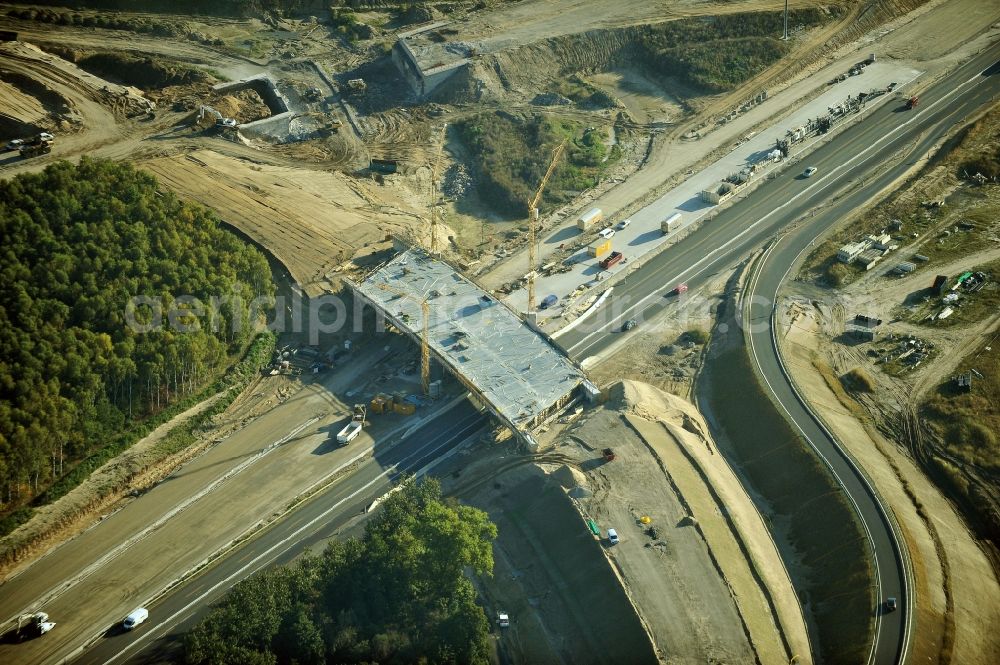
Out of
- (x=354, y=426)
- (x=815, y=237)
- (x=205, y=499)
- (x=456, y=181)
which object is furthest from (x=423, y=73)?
(x=205, y=499)

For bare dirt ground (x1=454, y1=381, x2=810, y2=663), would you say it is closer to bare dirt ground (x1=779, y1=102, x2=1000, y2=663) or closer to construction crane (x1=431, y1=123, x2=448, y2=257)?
bare dirt ground (x1=779, y1=102, x2=1000, y2=663)

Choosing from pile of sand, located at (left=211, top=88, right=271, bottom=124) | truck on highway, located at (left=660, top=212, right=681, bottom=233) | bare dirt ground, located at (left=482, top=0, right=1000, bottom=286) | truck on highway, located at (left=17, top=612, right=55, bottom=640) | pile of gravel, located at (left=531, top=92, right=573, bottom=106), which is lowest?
truck on highway, located at (left=17, top=612, right=55, bottom=640)

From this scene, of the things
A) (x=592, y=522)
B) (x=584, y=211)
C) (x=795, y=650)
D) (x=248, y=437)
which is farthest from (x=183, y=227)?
(x=795, y=650)

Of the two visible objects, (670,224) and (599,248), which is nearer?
(599,248)

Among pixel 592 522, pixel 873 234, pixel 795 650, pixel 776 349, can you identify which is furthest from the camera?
pixel 873 234

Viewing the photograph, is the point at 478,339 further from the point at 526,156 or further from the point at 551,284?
the point at 526,156

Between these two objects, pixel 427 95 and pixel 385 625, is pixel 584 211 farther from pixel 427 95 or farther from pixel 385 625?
pixel 385 625

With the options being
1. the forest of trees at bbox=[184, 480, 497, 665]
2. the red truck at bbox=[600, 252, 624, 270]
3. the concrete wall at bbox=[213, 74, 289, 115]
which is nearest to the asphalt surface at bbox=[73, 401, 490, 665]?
the forest of trees at bbox=[184, 480, 497, 665]
